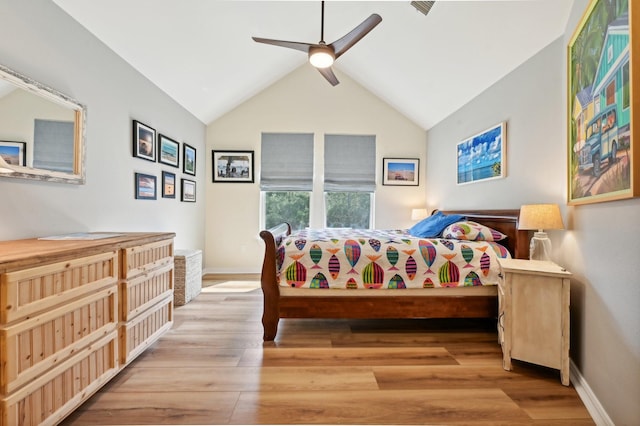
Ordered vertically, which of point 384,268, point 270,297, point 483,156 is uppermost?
point 483,156

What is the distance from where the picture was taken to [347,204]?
477 centimetres

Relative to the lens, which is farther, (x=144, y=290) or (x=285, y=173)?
(x=285, y=173)

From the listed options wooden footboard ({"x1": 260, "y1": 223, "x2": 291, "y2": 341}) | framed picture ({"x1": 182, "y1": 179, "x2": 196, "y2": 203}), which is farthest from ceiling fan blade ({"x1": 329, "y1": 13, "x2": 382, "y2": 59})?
framed picture ({"x1": 182, "y1": 179, "x2": 196, "y2": 203})

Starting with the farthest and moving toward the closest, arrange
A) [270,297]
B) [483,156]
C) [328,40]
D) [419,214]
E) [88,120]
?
1. [419,214]
2. [328,40]
3. [483,156]
4. [270,297]
5. [88,120]

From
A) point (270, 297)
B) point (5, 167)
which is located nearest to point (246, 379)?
point (270, 297)

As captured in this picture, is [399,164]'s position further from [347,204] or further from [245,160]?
[245,160]

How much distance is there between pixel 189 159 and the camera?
12.9ft

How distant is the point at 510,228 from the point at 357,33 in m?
2.16

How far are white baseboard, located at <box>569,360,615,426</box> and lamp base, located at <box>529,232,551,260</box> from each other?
711 millimetres

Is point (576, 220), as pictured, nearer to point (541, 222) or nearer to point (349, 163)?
point (541, 222)

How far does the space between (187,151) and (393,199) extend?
3.31m

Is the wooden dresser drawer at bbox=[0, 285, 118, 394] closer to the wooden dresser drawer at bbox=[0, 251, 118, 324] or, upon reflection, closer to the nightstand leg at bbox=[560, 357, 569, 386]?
the wooden dresser drawer at bbox=[0, 251, 118, 324]

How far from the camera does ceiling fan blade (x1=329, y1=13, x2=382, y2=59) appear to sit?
1.99 m

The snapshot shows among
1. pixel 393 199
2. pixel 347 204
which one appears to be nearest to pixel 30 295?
pixel 347 204
